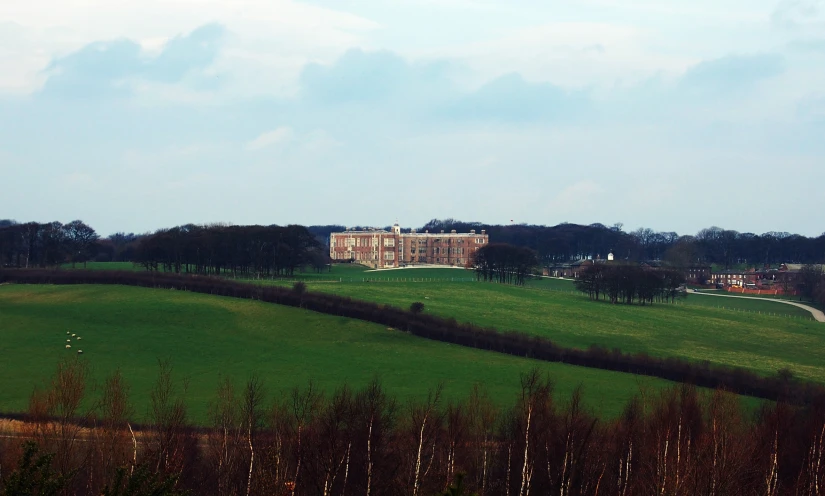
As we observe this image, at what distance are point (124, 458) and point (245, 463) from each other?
388 centimetres

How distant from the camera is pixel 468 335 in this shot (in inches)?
2638

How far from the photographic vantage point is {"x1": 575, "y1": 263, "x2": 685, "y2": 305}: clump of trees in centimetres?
10188

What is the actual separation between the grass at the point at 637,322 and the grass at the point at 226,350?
1114 centimetres

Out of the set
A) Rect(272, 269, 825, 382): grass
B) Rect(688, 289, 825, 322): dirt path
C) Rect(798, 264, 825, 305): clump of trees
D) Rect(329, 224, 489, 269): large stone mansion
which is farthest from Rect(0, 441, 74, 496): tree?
Rect(329, 224, 489, 269): large stone mansion

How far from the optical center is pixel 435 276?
135m

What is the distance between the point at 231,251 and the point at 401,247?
6741 cm

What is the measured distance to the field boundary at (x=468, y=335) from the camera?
5447 cm

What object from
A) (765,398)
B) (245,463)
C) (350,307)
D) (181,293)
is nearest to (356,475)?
(245,463)

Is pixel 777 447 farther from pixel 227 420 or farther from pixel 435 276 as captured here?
pixel 435 276

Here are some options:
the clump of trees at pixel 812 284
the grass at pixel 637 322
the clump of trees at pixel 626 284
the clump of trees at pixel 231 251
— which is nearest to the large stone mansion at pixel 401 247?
the clump of trees at pixel 231 251

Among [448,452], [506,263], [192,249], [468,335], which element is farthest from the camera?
[506,263]

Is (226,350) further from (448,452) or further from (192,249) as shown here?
(192,249)

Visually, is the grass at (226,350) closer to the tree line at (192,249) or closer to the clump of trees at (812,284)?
the tree line at (192,249)

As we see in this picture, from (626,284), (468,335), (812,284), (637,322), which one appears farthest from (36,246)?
(812,284)
